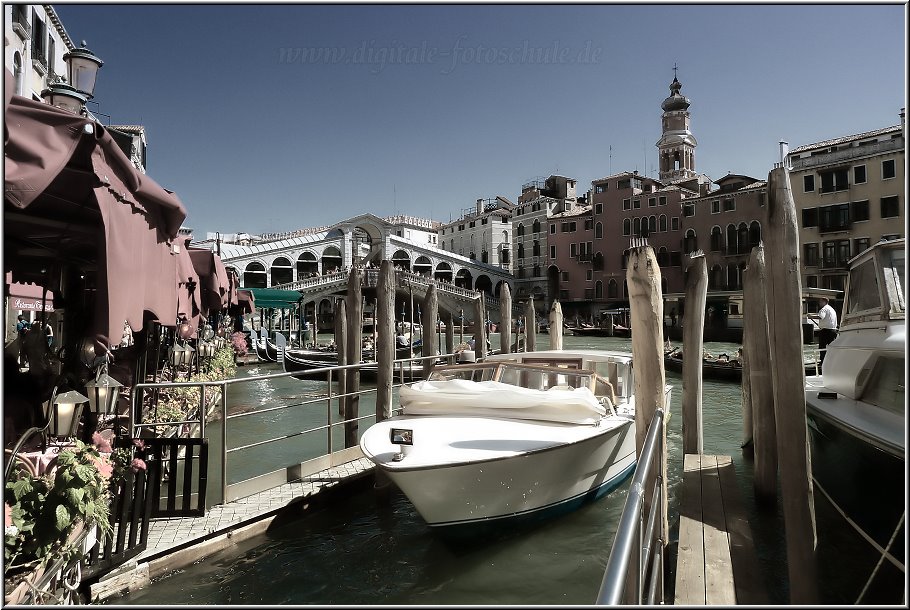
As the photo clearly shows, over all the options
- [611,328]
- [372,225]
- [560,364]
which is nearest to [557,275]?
[611,328]

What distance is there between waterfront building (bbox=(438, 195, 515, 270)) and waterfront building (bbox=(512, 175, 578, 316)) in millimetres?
2284

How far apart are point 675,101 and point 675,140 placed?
4.54 m

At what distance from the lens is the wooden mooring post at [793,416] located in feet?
10.6

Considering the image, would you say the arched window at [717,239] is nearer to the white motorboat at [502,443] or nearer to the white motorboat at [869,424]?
the white motorboat at [869,424]

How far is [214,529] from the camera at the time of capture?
430 cm

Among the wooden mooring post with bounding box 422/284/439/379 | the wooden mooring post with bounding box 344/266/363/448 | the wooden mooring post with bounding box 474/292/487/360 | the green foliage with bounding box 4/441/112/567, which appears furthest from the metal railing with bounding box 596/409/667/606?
the wooden mooring post with bounding box 474/292/487/360

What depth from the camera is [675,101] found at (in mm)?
56031

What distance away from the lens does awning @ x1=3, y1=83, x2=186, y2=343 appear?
6.57 feet

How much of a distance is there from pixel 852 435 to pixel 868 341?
984 millimetres

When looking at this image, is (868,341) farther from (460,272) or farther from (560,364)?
(460,272)

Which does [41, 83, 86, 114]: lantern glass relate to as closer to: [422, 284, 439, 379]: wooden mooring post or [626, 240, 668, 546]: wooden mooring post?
[626, 240, 668, 546]: wooden mooring post

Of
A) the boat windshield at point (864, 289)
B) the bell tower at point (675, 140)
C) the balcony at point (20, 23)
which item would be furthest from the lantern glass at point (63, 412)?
the bell tower at point (675, 140)

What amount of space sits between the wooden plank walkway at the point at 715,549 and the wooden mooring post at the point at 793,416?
26cm

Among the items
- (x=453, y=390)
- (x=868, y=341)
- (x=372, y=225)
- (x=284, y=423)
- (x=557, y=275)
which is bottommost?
(x=284, y=423)
